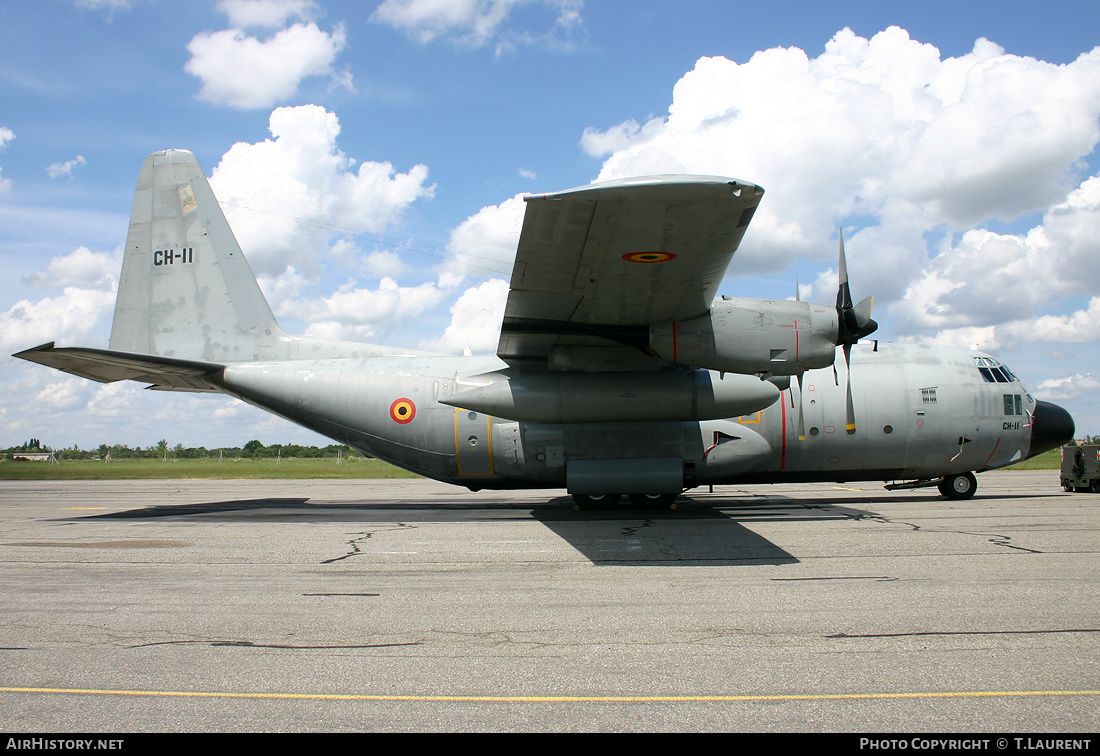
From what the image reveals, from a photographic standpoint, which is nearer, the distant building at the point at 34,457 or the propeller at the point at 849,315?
the propeller at the point at 849,315

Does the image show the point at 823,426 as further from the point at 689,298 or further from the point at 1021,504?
the point at 689,298

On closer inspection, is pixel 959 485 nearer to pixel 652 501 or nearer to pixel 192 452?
pixel 652 501

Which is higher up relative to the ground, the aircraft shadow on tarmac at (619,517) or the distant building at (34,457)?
the aircraft shadow on tarmac at (619,517)

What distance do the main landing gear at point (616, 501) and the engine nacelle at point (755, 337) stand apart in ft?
14.3

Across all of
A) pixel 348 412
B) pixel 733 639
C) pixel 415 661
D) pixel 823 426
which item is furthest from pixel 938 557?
→ pixel 348 412

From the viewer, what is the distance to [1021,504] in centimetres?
1617

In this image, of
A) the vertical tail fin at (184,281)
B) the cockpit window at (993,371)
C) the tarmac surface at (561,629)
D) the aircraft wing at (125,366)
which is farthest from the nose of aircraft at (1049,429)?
the aircraft wing at (125,366)

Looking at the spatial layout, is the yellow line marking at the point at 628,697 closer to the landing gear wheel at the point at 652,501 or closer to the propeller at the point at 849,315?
the propeller at the point at 849,315

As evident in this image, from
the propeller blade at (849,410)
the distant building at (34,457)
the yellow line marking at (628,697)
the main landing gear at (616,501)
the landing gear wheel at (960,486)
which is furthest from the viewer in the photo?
the distant building at (34,457)

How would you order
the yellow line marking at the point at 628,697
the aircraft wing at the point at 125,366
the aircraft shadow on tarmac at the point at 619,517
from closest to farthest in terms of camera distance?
the yellow line marking at the point at 628,697
the aircraft shadow on tarmac at the point at 619,517
the aircraft wing at the point at 125,366

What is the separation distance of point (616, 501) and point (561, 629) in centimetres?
956

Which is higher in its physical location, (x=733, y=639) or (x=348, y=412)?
(x=348, y=412)

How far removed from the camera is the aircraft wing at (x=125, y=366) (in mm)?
13528
